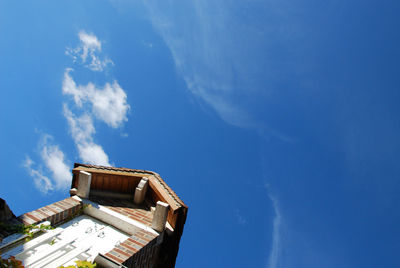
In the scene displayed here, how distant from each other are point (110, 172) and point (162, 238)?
3.08m

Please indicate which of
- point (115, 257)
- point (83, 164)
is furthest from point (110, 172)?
point (115, 257)

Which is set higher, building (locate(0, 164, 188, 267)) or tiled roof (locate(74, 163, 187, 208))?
tiled roof (locate(74, 163, 187, 208))

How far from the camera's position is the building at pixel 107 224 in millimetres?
4918

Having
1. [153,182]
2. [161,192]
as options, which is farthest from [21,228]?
[153,182]

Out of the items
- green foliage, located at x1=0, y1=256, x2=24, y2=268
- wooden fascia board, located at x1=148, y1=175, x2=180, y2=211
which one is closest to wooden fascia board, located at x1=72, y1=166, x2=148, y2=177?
wooden fascia board, located at x1=148, y1=175, x2=180, y2=211

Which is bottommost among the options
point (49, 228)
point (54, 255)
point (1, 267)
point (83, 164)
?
point (1, 267)

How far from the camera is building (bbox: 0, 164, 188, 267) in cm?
492

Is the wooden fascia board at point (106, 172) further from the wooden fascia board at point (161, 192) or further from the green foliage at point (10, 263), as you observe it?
the green foliage at point (10, 263)

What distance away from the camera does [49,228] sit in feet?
18.1

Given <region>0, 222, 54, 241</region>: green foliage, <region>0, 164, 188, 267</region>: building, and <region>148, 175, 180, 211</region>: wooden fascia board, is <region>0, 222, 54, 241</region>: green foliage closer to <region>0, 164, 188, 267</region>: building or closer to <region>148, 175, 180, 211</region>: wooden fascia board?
<region>0, 164, 188, 267</region>: building

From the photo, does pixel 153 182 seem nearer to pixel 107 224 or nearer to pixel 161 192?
pixel 161 192

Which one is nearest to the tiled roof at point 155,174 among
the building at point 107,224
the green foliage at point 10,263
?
the building at point 107,224

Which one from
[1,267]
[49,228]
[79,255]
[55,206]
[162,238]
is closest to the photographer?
[1,267]

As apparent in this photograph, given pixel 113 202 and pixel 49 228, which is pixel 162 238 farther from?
pixel 49 228
